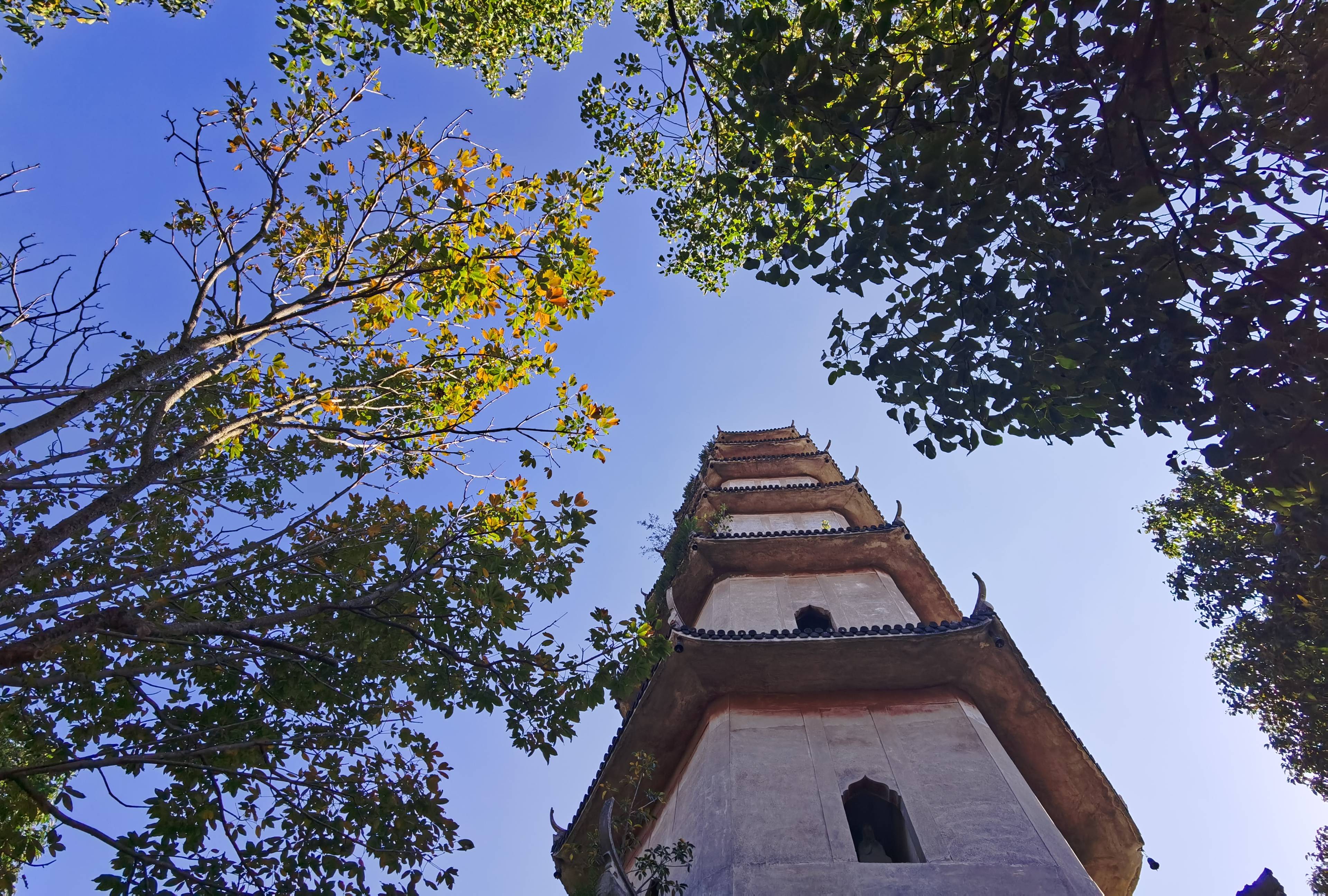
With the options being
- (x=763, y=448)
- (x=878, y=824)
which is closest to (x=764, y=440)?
(x=763, y=448)

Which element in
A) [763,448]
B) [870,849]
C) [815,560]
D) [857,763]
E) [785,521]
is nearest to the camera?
[870,849]

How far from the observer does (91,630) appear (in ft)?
12.5

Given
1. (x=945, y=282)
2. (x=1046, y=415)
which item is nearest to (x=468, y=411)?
(x=945, y=282)

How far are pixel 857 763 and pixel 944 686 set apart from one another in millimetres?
1979

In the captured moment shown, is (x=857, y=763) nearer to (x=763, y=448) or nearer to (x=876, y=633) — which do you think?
(x=876, y=633)

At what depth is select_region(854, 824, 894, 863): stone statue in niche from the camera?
23.5ft

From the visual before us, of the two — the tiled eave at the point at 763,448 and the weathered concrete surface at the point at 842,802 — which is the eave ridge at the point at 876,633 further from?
the tiled eave at the point at 763,448

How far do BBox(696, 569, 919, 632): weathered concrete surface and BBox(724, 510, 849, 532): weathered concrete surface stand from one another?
225 cm

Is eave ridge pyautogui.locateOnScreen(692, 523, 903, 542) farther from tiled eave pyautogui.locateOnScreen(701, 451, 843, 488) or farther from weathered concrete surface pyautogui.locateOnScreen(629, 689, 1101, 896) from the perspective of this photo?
tiled eave pyautogui.locateOnScreen(701, 451, 843, 488)

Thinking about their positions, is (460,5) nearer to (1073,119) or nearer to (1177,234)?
(1073,119)

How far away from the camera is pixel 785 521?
655 inches

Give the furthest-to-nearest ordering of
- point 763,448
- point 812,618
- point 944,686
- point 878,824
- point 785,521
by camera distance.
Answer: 1. point 763,448
2. point 785,521
3. point 812,618
4. point 944,686
5. point 878,824

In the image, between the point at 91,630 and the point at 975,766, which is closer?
the point at 91,630

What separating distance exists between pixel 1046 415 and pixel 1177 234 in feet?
4.51
